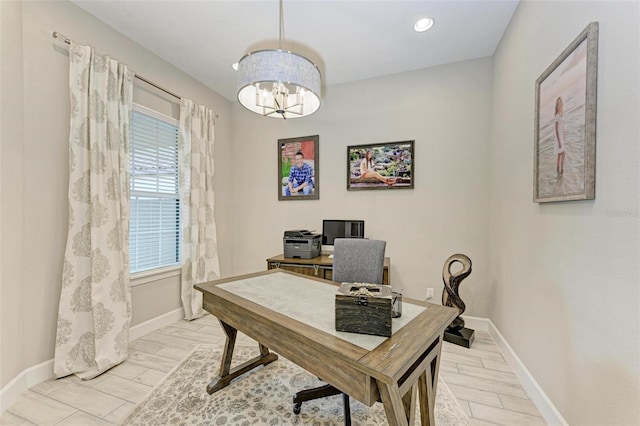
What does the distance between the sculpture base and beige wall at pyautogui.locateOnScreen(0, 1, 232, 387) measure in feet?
10.9

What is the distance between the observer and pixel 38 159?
1.91 meters

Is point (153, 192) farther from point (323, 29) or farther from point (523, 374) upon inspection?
point (523, 374)

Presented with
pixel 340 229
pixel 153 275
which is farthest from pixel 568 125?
pixel 153 275

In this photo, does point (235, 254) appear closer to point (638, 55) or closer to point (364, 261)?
point (364, 261)

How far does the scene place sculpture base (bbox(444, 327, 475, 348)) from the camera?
8.09 ft

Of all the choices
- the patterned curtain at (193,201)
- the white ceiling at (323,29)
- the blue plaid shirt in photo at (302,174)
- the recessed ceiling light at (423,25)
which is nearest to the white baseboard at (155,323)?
the patterned curtain at (193,201)

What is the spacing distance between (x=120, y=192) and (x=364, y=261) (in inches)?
85.4

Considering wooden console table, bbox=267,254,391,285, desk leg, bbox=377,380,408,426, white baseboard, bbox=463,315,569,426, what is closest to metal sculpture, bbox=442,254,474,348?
white baseboard, bbox=463,315,569,426

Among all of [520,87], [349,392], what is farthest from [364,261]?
[520,87]

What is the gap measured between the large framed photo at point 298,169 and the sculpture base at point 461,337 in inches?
82.3

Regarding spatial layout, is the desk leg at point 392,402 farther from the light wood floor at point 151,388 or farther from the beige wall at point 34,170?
the beige wall at point 34,170

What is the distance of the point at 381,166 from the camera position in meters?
3.18

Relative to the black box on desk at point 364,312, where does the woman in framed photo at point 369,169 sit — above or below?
above

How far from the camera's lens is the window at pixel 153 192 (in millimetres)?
2672
